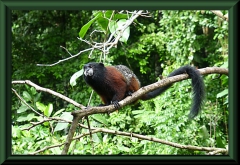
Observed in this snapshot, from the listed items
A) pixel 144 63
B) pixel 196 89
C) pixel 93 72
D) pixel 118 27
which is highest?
pixel 144 63

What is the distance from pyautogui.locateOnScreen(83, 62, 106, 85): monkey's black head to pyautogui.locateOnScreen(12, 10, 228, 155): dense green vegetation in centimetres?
128

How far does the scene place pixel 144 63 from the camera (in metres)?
6.70

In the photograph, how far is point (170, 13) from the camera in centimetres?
568

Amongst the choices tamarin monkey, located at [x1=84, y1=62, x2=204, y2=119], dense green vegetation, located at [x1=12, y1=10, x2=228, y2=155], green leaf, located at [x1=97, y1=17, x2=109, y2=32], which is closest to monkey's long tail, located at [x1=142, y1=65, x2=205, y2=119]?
tamarin monkey, located at [x1=84, y1=62, x2=204, y2=119]

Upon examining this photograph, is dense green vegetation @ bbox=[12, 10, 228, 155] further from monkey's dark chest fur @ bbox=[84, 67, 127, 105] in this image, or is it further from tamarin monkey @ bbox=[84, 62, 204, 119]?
monkey's dark chest fur @ bbox=[84, 67, 127, 105]

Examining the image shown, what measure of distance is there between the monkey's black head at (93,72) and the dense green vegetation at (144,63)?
1275 mm

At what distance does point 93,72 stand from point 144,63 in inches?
157

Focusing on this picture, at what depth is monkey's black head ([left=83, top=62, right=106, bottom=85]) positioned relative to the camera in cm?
272
